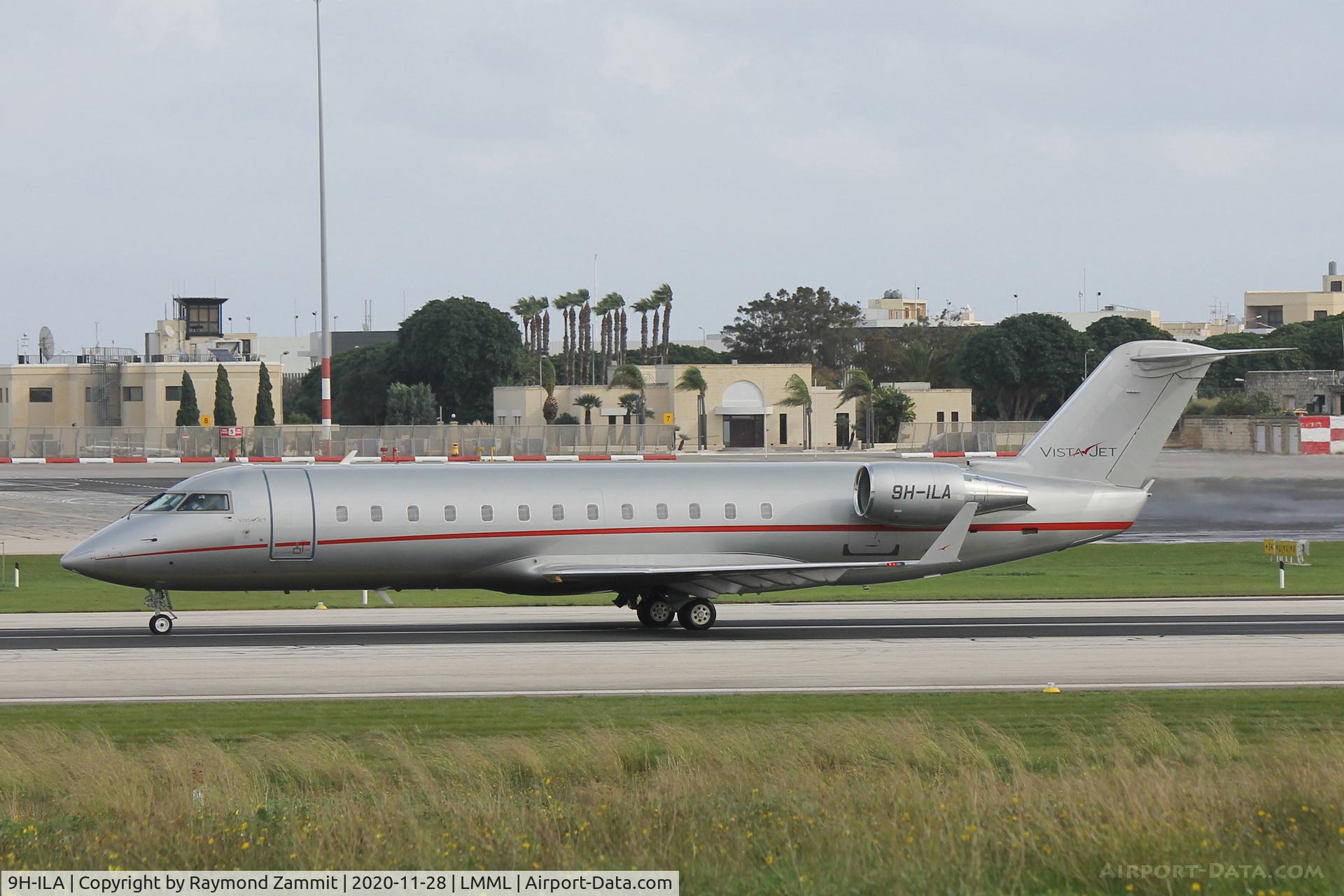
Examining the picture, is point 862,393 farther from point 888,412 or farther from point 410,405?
point 410,405

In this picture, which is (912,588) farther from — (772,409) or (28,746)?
(772,409)

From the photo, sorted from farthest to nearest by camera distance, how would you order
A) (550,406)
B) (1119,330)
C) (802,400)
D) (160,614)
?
(1119,330) < (550,406) < (802,400) < (160,614)

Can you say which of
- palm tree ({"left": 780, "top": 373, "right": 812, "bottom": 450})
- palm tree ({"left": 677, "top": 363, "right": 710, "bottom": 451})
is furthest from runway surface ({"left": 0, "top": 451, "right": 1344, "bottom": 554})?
palm tree ({"left": 677, "top": 363, "right": 710, "bottom": 451})

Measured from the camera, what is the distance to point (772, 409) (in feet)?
360

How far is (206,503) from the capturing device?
28.3 m

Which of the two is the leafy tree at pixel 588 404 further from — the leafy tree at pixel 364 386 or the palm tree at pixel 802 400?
the leafy tree at pixel 364 386

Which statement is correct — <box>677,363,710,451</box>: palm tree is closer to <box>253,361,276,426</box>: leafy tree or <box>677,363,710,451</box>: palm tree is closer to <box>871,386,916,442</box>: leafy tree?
<box>871,386,916,442</box>: leafy tree

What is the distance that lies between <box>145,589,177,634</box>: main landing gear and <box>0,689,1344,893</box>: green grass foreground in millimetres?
8185

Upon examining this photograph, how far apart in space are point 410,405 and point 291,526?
339 feet

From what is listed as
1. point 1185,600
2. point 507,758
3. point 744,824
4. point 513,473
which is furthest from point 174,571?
point 1185,600

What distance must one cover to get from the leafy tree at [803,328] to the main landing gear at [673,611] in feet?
429

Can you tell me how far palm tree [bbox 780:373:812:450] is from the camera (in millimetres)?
107438

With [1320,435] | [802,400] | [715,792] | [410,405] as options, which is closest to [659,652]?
[715,792]

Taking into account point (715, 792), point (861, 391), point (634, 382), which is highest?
point (634, 382)
